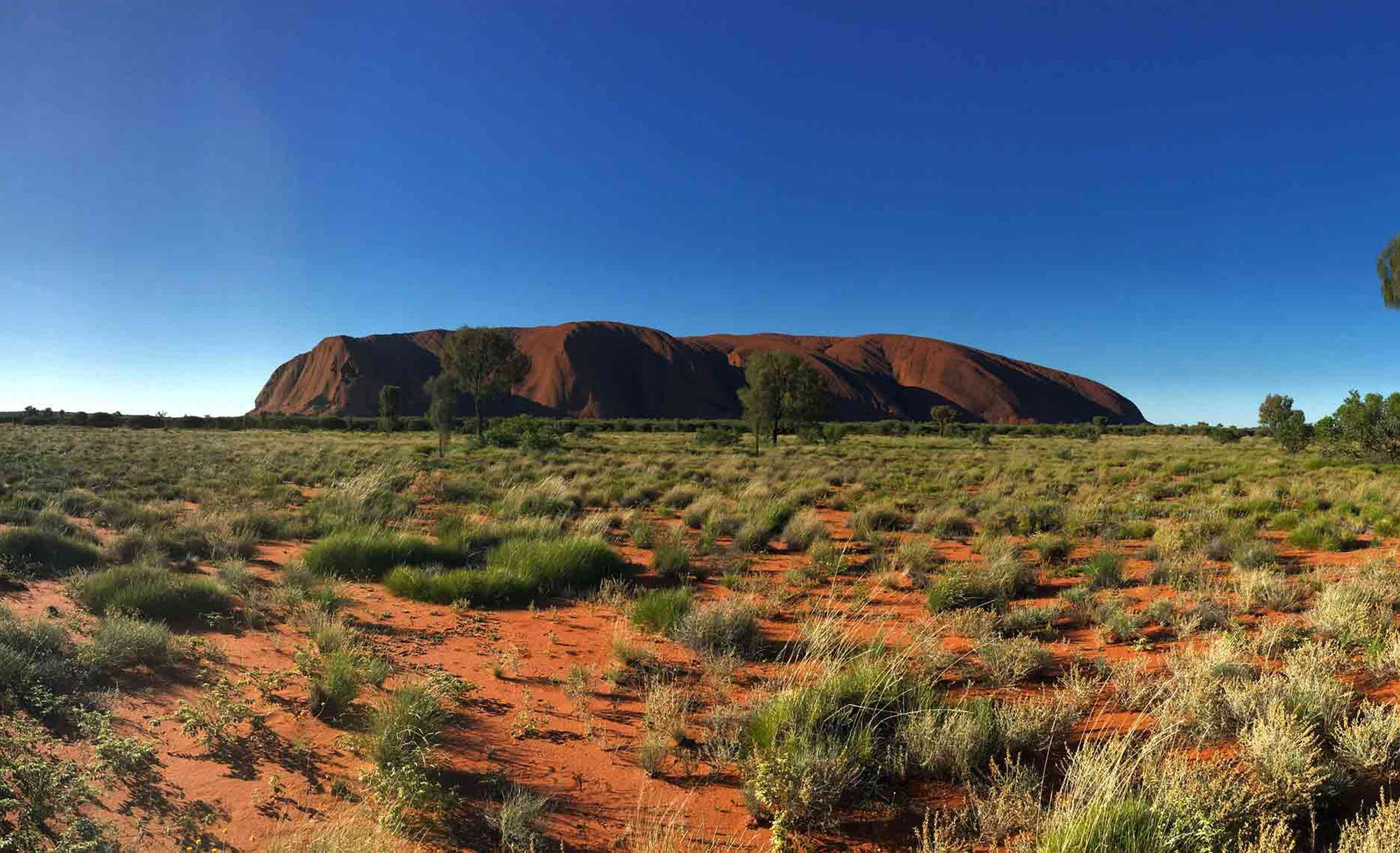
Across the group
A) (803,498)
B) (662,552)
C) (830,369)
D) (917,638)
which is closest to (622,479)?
(803,498)

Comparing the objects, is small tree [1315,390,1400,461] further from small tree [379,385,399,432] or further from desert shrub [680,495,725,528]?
small tree [379,385,399,432]

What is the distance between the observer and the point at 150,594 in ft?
19.0

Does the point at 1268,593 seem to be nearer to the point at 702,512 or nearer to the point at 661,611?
the point at 661,611

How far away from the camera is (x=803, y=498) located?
50.5ft

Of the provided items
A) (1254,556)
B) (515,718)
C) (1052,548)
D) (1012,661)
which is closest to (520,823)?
(515,718)

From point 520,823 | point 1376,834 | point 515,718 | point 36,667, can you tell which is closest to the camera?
point 1376,834

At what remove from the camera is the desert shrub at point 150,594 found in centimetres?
569

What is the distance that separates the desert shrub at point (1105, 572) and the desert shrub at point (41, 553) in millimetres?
12303

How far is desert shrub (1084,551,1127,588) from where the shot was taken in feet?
26.0

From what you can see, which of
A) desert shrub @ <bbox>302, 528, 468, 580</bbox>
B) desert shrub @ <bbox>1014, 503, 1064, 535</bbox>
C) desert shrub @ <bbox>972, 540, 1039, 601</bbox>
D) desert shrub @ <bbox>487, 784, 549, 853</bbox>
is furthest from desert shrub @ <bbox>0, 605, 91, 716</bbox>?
desert shrub @ <bbox>1014, 503, 1064, 535</bbox>

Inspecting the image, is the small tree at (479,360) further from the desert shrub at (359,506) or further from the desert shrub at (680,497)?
the desert shrub at (359,506)

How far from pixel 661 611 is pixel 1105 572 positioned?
5.91 metres

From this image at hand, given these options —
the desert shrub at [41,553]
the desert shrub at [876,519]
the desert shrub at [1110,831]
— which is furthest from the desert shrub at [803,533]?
the desert shrub at [41,553]

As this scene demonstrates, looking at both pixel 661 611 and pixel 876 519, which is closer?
pixel 661 611
